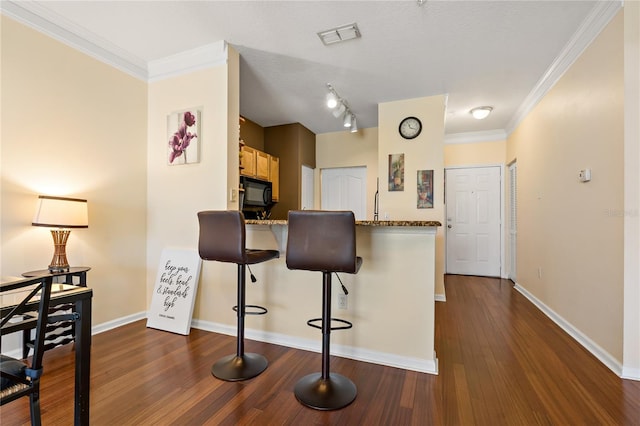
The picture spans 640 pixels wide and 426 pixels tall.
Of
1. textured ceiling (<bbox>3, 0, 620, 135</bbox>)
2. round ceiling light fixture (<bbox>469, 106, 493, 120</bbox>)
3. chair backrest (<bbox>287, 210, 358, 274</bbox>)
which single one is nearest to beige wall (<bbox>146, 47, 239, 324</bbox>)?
textured ceiling (<bbox>3, 0, 620, 135</bbox>)

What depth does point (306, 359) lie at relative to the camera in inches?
83.7

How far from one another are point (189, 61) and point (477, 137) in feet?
15.1

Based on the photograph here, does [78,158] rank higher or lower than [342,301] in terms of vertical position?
higher

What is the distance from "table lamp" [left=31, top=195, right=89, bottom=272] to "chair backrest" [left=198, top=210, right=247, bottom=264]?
1004 mm

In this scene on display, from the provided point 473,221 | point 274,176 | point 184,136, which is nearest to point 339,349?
point 184,136

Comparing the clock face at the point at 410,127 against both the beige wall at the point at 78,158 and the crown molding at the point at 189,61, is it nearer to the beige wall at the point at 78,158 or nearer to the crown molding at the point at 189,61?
the crown molding at the point at 189,61

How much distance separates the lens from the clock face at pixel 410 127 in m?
3.66

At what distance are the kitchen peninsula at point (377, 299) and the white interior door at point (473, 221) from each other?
11.9 feet

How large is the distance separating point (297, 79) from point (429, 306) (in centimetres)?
266

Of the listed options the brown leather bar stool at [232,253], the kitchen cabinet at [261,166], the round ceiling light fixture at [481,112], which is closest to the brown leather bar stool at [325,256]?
the brown leather bar stool at [232,253]

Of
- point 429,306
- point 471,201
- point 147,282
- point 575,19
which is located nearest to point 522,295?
point 471,201

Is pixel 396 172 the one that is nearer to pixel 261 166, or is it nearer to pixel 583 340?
pixel 261 166

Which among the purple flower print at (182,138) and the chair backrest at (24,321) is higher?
the purple flower print at (182,138)

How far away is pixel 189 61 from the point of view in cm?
272
